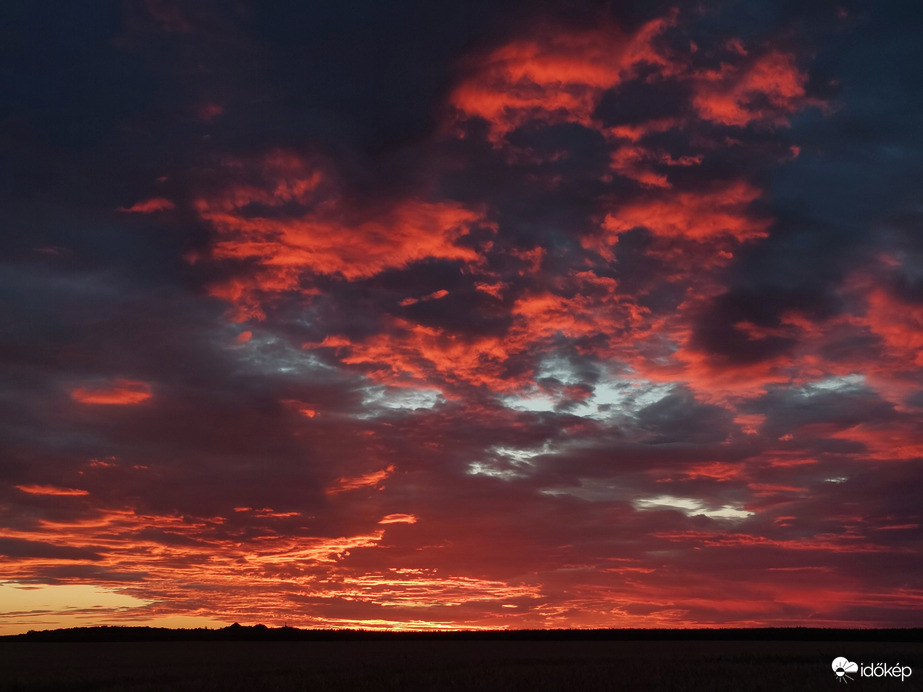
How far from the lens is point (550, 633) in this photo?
109m

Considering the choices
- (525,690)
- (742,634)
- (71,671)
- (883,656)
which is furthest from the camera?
(742,634)

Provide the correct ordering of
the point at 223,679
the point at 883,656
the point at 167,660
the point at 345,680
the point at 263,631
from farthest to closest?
the point at 263,631
the point at 167,660
the point at 883,656
the point at 223,679
the point at 345,680

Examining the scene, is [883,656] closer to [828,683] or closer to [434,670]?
[828,683]

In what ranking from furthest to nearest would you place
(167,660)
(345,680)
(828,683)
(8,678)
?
1. (167,660)
2. (8,678)
3. (345,680)
4. (828,683)

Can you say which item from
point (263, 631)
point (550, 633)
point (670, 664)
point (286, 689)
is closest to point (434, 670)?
point (286, 689)

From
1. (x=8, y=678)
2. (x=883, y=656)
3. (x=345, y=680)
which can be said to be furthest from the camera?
(x=883, y=656)

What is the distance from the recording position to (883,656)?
159ft

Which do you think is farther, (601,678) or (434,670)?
(434,670)

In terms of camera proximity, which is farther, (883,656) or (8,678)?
(883,656)

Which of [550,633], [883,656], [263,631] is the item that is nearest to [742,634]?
[550,633]

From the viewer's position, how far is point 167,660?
5384 cm

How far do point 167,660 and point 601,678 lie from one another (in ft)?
114

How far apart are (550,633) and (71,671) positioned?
251 feet

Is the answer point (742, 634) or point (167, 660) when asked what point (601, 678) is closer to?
point (167, 660)
